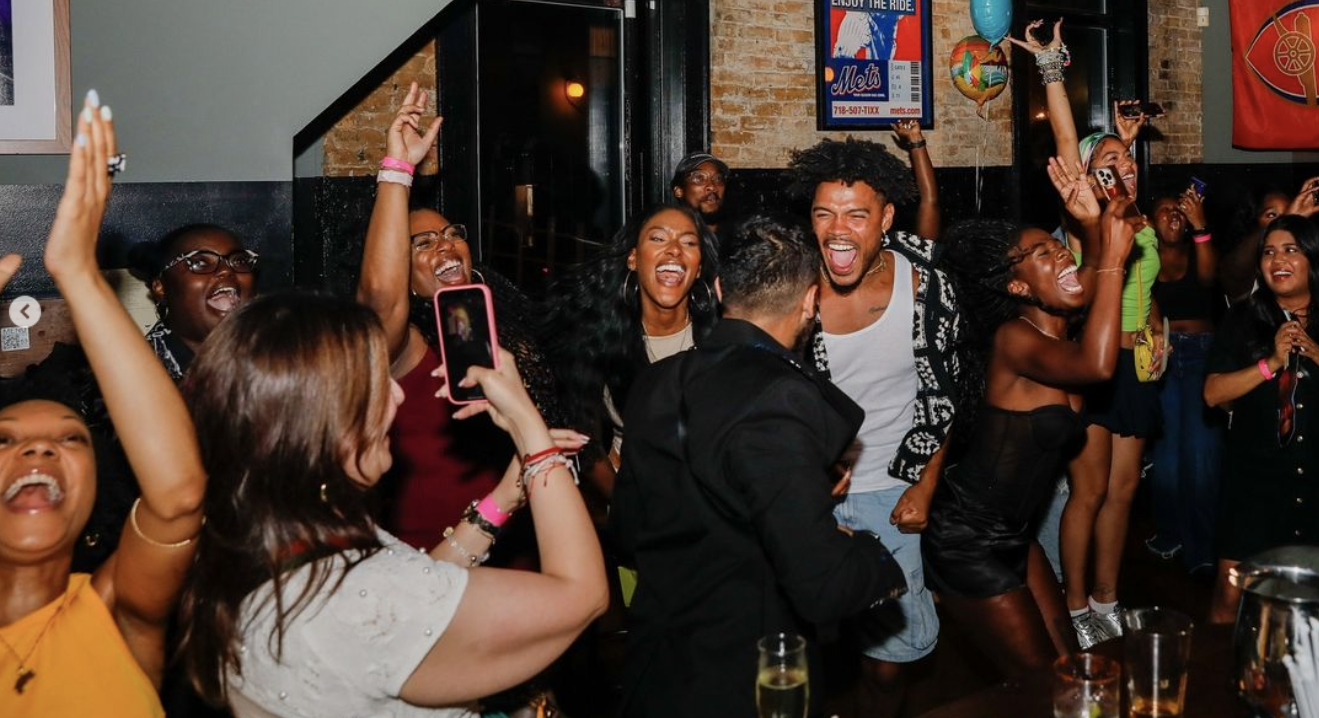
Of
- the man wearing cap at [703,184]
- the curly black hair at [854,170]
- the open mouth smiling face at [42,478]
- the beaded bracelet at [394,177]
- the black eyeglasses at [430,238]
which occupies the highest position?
the man wearing cap at [703,184]

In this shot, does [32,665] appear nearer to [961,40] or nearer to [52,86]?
[52,86]

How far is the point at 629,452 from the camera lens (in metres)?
2.44

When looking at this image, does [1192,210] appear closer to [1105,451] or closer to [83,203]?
[1105,451]

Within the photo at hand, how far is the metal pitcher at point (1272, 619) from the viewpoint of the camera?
1.62 meters

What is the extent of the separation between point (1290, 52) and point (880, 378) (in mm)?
5644

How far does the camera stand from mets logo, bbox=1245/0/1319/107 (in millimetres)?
7469

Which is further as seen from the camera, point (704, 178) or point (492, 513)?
point (704, 178)

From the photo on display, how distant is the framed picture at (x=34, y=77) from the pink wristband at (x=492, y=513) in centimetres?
218

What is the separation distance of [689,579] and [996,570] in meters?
1.53

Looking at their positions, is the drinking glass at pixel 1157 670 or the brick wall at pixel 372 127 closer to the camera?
the drinking glass at pixel 1157 670

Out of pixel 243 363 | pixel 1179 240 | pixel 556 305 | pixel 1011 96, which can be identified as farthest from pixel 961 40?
pixel 243 363

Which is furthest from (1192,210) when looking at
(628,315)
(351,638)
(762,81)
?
(351,638)

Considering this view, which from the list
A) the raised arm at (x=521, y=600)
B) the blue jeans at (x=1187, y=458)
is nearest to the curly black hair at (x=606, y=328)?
the raised arm at (x=521, y=600)

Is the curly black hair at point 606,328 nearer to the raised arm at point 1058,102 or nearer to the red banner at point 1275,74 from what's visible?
the raised arm at point 1058,102
